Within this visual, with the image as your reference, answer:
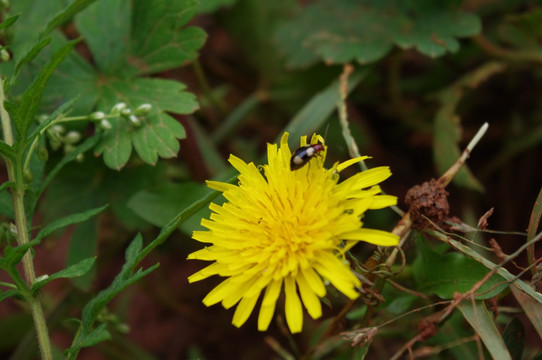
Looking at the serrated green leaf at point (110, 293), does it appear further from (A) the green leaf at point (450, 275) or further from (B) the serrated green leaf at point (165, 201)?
(A) the green leaf at point (450, 275)

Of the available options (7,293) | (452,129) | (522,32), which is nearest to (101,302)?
(7,293)

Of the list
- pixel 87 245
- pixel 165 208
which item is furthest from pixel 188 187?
pixel 87 245

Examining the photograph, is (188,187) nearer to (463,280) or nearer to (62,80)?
(62,80)

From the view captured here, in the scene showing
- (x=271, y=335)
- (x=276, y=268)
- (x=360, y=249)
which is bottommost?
(x=271, y=335)

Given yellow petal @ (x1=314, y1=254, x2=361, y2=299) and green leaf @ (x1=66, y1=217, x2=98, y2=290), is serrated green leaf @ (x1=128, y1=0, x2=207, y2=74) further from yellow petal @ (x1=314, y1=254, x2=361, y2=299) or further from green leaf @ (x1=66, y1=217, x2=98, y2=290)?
yellow petal @ (x1=314, y1=254, x2=361, y2=299)

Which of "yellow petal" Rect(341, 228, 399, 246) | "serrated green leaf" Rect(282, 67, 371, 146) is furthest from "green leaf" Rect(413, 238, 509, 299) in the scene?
"serrated green leaf" Rect(282, 67, 371, 146)

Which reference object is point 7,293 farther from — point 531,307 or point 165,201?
point 531,307


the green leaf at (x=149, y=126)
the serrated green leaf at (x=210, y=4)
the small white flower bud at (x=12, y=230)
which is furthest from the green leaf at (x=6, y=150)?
the serrated green leaf at (x=210, y=4)
